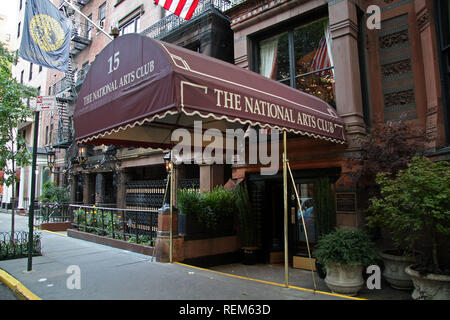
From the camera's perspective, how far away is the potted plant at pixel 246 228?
9047 mm

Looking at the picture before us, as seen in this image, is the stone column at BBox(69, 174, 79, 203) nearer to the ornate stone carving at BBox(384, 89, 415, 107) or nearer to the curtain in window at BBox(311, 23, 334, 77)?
the curtain in window at BBox(311, 23, 334, 77)

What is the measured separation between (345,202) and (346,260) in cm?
201

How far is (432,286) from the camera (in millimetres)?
5004

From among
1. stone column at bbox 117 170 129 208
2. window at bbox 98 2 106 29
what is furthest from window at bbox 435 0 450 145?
window at bbox 98 2 106 29

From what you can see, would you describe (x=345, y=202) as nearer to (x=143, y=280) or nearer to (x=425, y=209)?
(x=425, y=209)

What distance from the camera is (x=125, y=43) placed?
594cm

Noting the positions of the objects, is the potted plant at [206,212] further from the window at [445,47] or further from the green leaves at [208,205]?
the window at [445,47]

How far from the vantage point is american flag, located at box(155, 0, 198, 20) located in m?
10.3

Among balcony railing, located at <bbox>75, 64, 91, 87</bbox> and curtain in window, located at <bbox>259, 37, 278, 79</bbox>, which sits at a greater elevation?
balcony railing, located at <bbox>75, 64, 91, 87</bbox>

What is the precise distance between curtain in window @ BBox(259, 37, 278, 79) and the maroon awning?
3.02m

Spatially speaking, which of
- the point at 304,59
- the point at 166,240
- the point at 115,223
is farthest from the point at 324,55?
the point at 115,223

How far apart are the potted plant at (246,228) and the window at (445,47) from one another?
16.3 feet

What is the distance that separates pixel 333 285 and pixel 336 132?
324 cm
